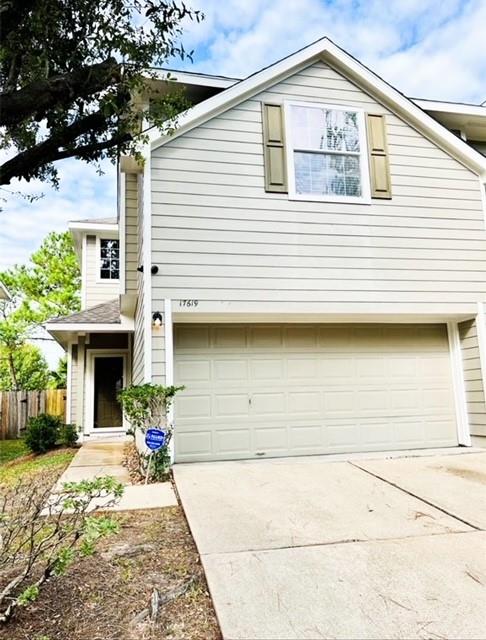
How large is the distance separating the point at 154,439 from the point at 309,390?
9.25ft

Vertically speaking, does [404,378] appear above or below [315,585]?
above

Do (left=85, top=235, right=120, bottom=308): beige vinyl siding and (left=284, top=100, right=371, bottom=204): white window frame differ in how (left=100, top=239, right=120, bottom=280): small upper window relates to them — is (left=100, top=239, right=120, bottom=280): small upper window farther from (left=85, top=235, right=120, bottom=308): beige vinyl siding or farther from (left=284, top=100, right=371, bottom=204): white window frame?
(left=284, top=100, right=371, bottom=204): white window frame

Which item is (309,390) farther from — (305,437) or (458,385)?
(458,385)

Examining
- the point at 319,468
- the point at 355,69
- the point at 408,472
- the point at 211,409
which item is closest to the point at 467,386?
the point at 408,472

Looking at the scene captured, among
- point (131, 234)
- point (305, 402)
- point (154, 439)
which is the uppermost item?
point (131, 234)

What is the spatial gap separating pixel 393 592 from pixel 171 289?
494 cm

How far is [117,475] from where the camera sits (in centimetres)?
660

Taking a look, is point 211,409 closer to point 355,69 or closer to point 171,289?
point 171,289

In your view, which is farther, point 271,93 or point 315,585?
point 271,93

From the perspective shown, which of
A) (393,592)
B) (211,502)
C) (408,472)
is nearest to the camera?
(393,592)

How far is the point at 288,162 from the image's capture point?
7684mm

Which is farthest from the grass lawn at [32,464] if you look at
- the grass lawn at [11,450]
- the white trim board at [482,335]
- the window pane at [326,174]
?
the white trim board at [482,335]

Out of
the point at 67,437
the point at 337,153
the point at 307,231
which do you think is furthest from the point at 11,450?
the point at 337,153

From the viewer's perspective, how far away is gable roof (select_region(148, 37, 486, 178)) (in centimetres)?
745
